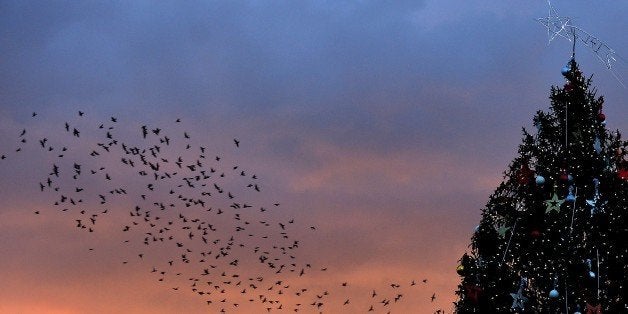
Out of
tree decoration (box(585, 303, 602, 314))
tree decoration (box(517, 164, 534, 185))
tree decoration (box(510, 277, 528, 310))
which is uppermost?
tree decoration (box(517, 164, 534, 185))

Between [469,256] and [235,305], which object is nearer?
[469,256]

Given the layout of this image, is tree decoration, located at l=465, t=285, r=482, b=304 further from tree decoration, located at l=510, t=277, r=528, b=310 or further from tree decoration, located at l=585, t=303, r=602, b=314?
tree decoration, located at l=585, t=303, r=602, b=314

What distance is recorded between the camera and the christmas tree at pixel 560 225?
18078 mm

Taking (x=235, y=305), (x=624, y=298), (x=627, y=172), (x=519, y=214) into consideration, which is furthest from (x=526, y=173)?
(x=235, y=305)

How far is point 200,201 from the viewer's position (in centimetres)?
2250

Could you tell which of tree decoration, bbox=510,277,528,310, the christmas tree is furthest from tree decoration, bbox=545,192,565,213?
tree decoration, bbox=510,277,528,310

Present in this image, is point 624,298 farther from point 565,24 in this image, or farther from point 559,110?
point 565,24

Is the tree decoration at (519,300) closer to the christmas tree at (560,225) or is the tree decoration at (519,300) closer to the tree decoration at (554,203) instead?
the christmas tree at (560,225)

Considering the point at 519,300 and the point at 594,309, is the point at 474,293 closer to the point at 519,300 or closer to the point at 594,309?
the point at 519,300

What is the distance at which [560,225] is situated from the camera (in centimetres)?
1839

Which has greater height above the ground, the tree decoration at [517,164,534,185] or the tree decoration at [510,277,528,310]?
the tree decoration at [517,164,534,185]

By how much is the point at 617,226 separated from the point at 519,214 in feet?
6.96

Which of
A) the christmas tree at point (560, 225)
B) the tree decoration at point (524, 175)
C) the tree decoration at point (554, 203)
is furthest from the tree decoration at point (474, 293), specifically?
the tree decoration at point (524, 175)

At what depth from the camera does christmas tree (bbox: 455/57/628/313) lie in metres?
18.1
